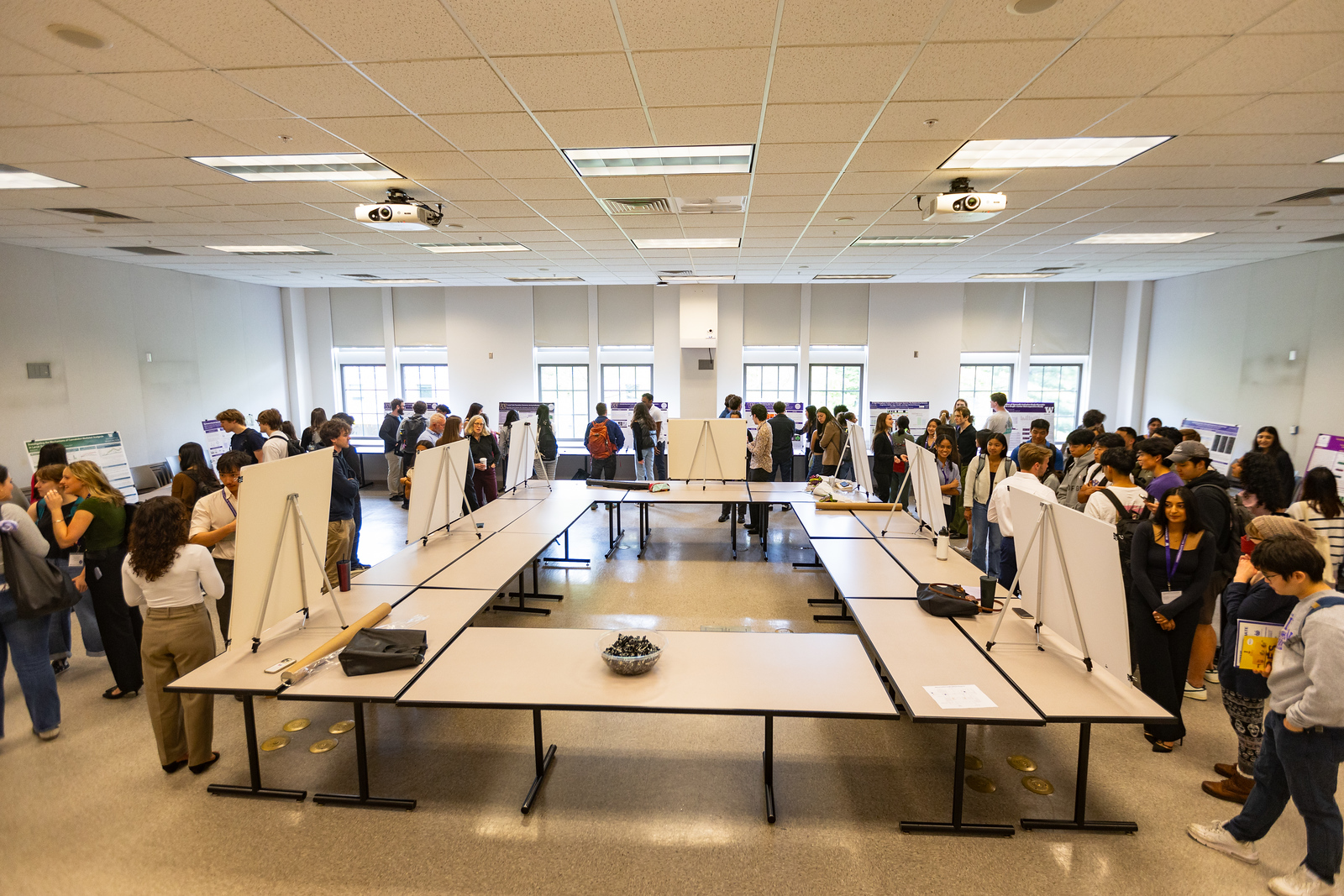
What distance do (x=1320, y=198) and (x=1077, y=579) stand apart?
15.1 ft

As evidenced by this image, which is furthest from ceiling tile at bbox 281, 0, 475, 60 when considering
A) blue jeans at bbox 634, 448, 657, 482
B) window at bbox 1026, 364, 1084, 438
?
window at bbox 1026, 364, 1084, 438

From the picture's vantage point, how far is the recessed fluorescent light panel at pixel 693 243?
6.32 metres

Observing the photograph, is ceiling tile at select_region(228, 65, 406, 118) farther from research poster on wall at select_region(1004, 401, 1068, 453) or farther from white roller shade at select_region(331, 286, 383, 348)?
research poster on wall at select_region(1004, 401, 1068, 453)

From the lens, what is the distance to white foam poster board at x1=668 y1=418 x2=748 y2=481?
6.20 m

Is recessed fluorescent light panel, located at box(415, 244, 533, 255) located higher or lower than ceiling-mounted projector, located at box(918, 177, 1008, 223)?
higher

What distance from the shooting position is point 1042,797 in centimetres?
273

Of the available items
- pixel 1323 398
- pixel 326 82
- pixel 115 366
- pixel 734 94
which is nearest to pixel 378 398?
pixel 115 366

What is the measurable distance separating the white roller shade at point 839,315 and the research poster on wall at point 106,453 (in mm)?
9852

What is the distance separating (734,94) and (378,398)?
10.3 m

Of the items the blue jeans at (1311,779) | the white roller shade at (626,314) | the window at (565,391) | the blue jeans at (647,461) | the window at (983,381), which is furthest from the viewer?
the window at (565,391)

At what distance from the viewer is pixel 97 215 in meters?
5.08

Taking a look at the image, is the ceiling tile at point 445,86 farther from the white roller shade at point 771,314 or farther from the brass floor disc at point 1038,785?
the white roller shade at point 771,314

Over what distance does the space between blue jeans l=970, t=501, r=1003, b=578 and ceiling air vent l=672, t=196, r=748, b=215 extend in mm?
3190

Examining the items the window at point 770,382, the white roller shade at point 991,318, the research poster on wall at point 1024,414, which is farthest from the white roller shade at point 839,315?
the research poster on wall at point 1024,414
